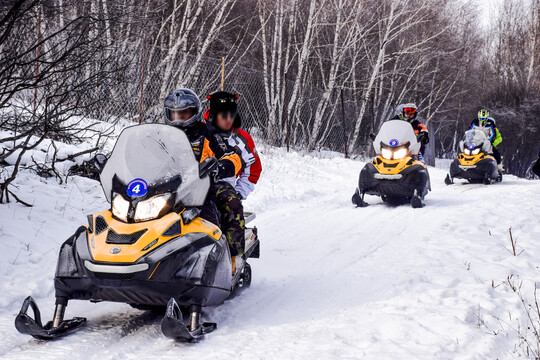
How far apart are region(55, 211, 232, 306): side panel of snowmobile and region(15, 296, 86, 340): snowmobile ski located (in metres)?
0.15

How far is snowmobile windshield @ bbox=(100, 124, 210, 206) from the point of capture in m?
3.34

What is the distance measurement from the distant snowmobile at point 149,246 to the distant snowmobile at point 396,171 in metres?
5.90

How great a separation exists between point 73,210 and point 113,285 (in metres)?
3.82

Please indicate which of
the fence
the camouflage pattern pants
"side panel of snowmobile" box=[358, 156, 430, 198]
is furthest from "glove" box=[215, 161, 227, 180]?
"side panel of snowmobile" box=[358, 156, 430, 198]

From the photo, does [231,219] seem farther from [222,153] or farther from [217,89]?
[217,89]

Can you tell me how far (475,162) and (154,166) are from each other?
36.9 feet

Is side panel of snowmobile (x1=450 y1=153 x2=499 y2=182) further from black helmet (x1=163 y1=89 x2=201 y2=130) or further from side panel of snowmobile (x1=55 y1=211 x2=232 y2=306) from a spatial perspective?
side panel of snowmobile (x1=55 y1=211 x2=232 y2=306)

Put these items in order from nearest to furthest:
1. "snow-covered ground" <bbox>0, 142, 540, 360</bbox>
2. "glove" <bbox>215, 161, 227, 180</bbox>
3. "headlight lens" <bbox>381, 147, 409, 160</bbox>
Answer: "snow-covered ground" <bbox>0, 142, 540, 360</bbox>
"glove" <bbox>215, 161, 227, 180</bbox>
"headlight lens" <bbox>381, 147, 409, 160</bbox>

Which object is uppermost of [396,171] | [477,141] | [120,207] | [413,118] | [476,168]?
[413,118]

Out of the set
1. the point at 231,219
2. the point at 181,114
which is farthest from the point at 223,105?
the point at 231,219

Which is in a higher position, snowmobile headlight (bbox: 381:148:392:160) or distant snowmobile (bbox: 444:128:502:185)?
snowmobile headlight (bbox: 381:148:392:160)

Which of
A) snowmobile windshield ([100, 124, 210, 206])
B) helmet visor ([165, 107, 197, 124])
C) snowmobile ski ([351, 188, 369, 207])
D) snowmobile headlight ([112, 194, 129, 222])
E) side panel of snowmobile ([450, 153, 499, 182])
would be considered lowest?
snowmobile ski ([351, 188, 369, 207])

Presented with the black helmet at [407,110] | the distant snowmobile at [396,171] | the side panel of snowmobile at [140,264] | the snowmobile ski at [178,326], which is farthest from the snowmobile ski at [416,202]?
the snowmobile ski at [178,326]

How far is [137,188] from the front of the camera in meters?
3.28
